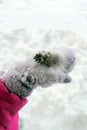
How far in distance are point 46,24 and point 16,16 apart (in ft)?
0.96

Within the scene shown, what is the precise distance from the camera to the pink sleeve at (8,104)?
935mm

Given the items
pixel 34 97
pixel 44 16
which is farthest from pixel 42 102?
pixel 44 16

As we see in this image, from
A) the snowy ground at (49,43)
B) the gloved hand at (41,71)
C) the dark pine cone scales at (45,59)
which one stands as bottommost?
the snowy ground at (49,43)

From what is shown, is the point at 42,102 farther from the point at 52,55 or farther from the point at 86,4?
the point at 86,4

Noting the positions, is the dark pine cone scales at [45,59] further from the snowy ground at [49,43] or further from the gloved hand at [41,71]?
the snowy ground at [49,43]

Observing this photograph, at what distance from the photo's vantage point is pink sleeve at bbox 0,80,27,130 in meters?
0.94

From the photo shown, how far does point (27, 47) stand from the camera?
202cm

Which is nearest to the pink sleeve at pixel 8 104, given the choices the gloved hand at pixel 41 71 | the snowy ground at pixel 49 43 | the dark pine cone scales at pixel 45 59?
the gloved hand at pixel 41 71

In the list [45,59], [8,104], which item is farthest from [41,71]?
[8,104]

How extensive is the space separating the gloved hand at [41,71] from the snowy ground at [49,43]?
41cm

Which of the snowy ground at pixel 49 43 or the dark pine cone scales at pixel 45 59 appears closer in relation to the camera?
the dark pine cone scales at pixel 45 59

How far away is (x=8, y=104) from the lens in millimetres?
960

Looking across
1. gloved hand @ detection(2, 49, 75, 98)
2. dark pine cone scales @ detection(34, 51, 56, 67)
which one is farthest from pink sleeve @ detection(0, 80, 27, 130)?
dark pine cone scales @ detection(34, 51, 56, 67)

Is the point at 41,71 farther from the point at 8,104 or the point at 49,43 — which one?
the point at 49,43
